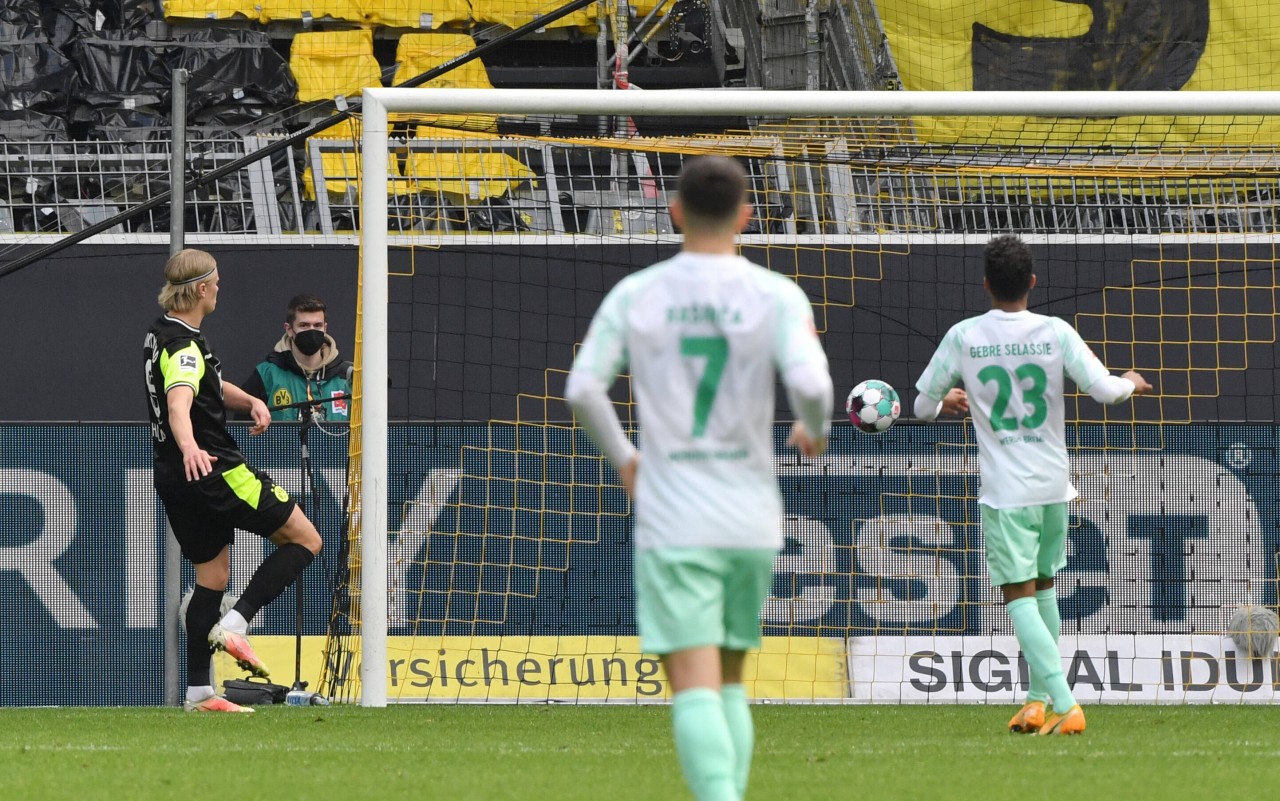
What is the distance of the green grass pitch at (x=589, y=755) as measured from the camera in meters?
4.40

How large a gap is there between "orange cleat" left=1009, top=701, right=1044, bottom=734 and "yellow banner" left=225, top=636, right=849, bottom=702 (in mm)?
2027

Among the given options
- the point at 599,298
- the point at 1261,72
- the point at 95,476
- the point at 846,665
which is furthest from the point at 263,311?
the point at 1261,72

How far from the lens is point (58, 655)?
7992 mm

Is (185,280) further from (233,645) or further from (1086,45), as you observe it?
(1086,45)

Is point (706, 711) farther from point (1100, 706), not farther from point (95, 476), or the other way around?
point (95, 476)

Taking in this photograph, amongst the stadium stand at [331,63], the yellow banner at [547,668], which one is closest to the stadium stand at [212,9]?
the stadium stand at [331,63]

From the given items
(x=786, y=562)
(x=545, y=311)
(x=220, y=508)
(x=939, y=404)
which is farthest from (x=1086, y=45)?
(x=220, y=508)

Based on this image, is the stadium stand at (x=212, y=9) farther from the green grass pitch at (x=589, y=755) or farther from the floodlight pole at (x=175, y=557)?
the green grass pitch at (x=589, y=755)

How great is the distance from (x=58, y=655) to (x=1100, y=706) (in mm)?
4844

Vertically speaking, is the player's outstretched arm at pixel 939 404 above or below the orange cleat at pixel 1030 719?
above

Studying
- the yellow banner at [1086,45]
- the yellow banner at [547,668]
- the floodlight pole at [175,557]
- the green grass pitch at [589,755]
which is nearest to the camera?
the green grass pitch at [589,755]

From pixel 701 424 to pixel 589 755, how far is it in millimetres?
2171

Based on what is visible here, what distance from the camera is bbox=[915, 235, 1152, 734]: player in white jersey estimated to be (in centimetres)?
556

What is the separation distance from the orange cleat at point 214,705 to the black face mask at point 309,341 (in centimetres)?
233
